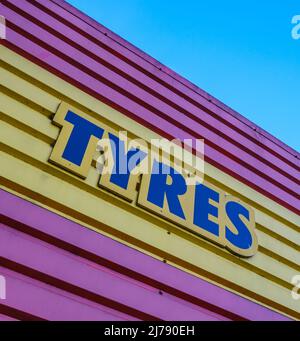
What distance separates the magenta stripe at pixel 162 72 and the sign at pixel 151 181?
3.39ft

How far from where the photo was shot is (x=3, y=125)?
2594mm

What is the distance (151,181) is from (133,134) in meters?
0.47

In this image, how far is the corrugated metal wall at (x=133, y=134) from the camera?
8.32 ft

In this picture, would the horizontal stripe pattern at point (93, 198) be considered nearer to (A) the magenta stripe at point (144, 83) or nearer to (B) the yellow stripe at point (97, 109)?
(B) the yellow stripe at point (97, 109)

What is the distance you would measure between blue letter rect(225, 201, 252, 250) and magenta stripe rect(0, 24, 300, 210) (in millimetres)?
445

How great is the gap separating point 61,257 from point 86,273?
168 millimetres

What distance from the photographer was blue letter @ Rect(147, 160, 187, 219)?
2988 mm

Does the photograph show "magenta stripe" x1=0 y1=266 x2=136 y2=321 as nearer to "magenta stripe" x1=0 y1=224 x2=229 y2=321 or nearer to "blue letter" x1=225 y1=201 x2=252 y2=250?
"magenta stripe" x1=0 y1=224 x2=229 y2=321

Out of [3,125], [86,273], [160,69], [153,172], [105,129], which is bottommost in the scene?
[86,273]

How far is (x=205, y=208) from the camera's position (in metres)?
3.22

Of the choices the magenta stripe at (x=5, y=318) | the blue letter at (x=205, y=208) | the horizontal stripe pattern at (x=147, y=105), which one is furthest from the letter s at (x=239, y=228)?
the magenta stripe at (x=5, y=318)

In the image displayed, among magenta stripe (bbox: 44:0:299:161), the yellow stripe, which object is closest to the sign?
the yellow stripe
